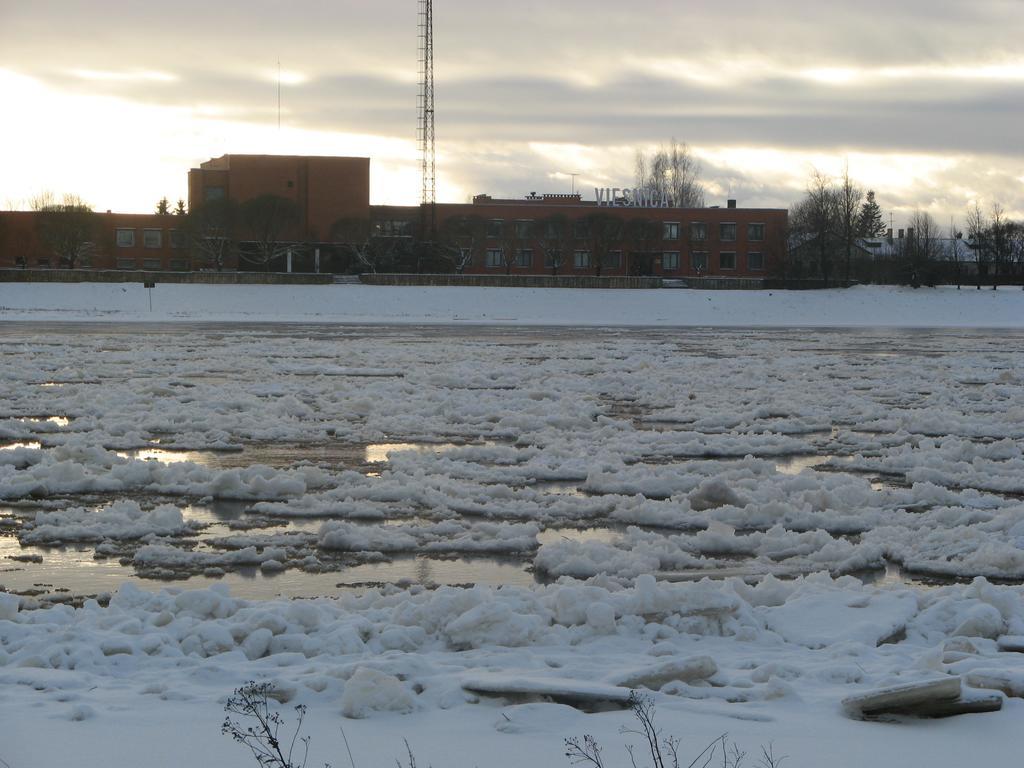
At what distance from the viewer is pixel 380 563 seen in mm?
7957

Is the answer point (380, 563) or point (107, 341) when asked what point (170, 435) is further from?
point (107, 341)

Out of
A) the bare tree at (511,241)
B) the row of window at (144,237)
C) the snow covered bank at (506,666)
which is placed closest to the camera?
the snow covered bank at (506,666)

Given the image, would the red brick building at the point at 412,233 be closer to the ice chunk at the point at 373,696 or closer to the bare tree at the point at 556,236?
the bare tree at the point at 556,236

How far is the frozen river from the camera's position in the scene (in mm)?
7875

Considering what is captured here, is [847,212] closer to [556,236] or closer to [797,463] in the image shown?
[556,236]

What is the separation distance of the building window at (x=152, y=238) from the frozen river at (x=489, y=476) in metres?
73.7

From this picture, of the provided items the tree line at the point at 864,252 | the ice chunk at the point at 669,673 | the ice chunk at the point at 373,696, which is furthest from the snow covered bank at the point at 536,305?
the ice chunk at the point at 373,696

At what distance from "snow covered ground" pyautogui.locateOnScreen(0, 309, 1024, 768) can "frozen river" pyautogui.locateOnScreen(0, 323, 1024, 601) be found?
4 cm

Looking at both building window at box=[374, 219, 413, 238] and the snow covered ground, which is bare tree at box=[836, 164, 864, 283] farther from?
the snow covered ground

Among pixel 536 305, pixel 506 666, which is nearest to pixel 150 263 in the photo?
pixel 536 305

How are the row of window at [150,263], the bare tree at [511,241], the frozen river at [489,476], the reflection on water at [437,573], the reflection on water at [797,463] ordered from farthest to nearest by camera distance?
the row of window at [150,263] < the bare tree at [511,241] < the reflection on water at [797,463] < the frozen river at [489,476] < the reflection on water at [437,573]

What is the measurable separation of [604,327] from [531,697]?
136 feet

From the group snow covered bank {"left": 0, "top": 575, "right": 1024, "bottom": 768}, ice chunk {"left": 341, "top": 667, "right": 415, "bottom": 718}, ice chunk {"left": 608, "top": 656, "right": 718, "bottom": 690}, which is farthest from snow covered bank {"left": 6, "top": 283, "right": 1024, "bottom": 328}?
ice chunk {"left": 341, "top": 667, "right": 415, "bottom": 718}

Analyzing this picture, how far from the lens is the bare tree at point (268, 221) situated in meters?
82.1
